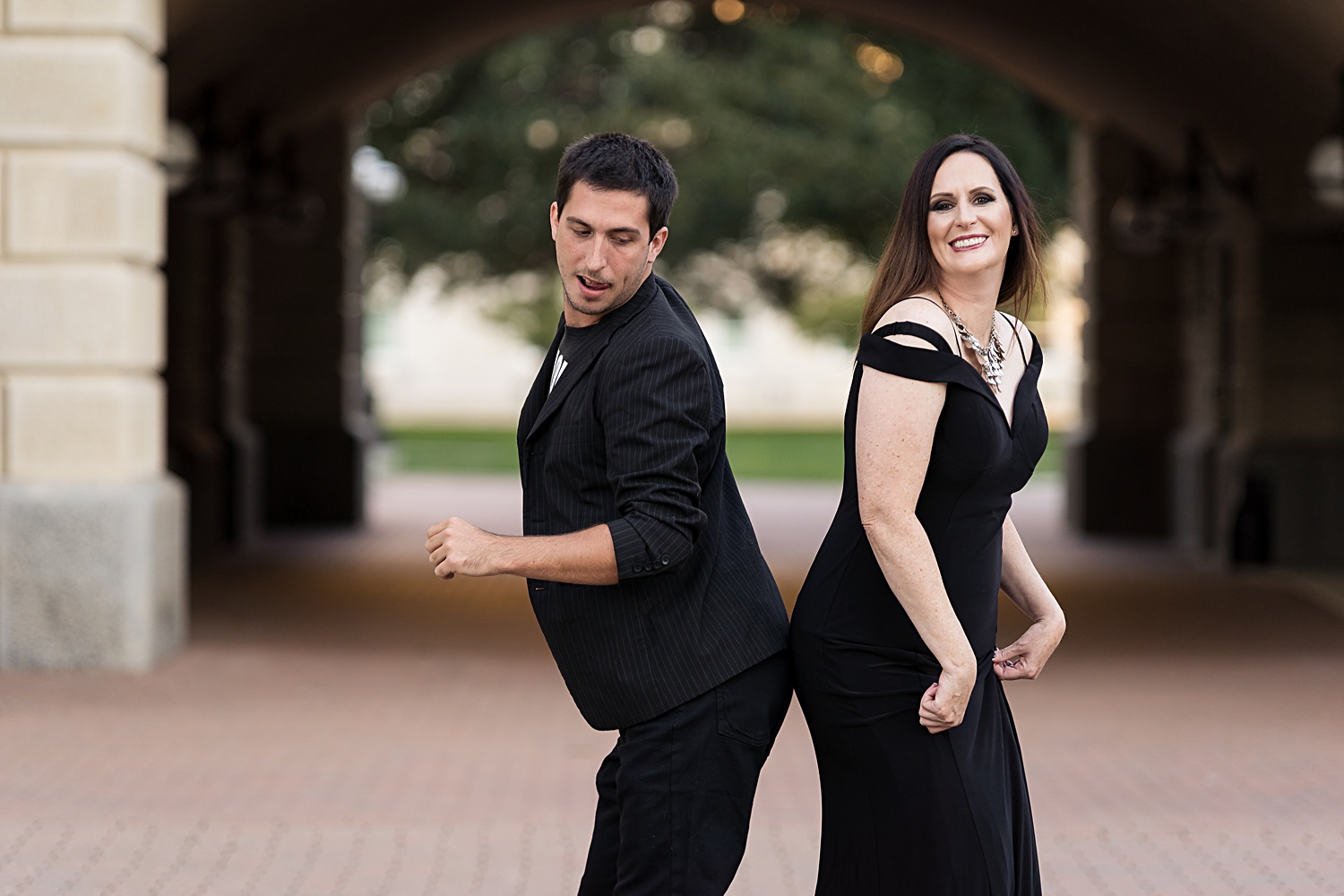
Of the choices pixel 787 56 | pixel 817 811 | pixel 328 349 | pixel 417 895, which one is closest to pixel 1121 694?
pixel 817 811

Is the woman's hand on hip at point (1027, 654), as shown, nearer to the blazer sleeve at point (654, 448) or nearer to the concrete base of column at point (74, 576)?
the blazer sleeve at point (654, 448)

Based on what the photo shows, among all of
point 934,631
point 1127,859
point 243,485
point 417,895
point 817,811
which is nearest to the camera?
point 934,631

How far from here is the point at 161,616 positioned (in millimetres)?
8766

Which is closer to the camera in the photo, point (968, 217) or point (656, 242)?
point (656, 242)

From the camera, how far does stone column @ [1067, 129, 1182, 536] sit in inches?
705

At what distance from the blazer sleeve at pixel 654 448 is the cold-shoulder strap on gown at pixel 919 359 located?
35cm

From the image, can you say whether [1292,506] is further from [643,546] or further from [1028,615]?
[643,546]

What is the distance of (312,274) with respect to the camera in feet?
58.9

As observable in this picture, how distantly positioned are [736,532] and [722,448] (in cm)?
16

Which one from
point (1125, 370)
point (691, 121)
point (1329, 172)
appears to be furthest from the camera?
point (691, 121)

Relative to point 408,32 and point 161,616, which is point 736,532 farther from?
point 408,32

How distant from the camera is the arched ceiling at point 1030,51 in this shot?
37.6 ft

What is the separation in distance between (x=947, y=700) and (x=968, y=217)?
0.86 meters

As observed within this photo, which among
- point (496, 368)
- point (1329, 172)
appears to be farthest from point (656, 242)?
point (496, 368)
